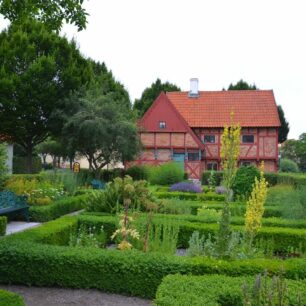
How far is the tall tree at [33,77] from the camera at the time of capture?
82.4ft

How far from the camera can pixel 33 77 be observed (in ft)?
83.1

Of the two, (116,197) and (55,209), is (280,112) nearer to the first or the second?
(55,209)

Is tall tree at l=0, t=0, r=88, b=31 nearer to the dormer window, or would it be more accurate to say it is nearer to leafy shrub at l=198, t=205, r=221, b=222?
leafy shrub at l=198, t=205, r=221, b=222

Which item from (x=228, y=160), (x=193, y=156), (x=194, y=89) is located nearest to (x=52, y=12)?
(x=228, y=160)

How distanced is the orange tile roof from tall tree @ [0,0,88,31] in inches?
1180

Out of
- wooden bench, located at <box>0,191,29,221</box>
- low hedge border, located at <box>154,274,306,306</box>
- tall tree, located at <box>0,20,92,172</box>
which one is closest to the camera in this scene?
low hedge border, located at <box>154,274,306,306</box>

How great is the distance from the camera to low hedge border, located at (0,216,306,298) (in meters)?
5.84

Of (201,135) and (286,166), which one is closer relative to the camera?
(201,135)

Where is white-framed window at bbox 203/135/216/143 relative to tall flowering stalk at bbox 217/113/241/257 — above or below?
above

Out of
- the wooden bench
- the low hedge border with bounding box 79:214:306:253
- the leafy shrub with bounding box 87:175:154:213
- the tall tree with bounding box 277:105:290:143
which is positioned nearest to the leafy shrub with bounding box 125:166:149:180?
the wooden bench

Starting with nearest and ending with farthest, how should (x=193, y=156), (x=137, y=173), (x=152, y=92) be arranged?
(x=137, y=173), (x=193, y=156), (x=152, y=92)

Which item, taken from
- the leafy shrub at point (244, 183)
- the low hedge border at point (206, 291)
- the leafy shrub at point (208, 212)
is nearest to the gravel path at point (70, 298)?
the low hedge border at point (206, 291)

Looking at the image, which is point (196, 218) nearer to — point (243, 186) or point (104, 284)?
point (104, 284)

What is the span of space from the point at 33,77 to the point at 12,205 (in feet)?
51.7
